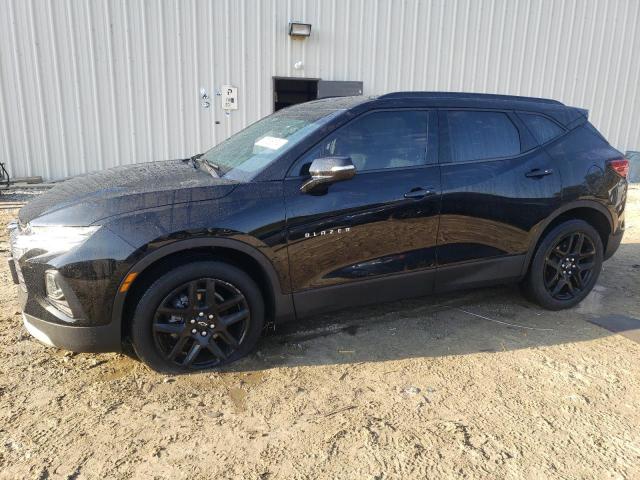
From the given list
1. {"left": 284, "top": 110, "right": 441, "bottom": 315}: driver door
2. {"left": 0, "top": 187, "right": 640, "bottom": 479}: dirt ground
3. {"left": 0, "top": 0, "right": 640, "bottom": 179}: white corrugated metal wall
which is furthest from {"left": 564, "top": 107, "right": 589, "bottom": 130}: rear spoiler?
{"left": 0, "top": 0, "right": 640, "bottom": 179}: white corrugated metal wall

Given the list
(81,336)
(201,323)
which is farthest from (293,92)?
(81,336)

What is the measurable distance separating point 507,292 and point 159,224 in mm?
3291

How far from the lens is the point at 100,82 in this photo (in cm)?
920

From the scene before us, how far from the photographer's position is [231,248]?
293 cm

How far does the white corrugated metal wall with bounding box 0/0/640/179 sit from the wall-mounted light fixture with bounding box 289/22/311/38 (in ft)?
0.55

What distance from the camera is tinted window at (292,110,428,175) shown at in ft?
10.7

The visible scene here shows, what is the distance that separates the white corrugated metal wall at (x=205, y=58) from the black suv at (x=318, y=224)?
630cm

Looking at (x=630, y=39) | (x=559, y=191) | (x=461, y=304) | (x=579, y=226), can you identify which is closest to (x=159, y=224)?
(x=461, y=304)

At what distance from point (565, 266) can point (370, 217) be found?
200 centimetres

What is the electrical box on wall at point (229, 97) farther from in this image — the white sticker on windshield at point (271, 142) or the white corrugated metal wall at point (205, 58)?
the white sticker on windshield at point (271, 142)

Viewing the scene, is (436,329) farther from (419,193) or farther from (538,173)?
(538,173)

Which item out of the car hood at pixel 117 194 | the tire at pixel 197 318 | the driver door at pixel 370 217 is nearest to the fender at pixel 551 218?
the driver door at pixel 370 217

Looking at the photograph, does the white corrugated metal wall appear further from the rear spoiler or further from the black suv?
the rear spoiler

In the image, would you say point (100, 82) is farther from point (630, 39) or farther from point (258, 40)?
point (630, 39)
